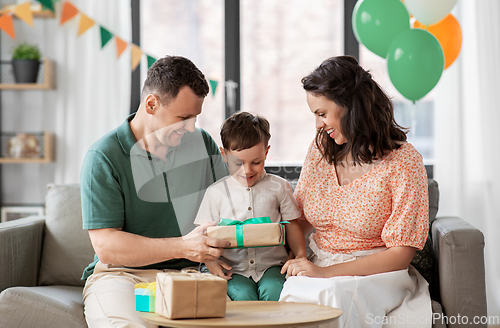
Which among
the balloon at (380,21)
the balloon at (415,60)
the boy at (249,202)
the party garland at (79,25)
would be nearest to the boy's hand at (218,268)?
the boy at (249,202)

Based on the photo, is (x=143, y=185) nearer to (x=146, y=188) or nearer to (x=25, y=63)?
(x=146, y=188)

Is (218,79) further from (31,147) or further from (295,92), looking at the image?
(31,147)

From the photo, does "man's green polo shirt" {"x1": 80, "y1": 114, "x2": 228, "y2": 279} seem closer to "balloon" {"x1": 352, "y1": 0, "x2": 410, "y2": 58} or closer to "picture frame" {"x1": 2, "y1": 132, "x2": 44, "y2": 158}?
"balloon" {"x1": 352, "y1": 0, "x2": 410, "y2": 58}

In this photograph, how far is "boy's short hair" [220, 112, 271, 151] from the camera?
1.49 m

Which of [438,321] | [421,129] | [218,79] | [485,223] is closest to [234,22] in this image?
[218,79]

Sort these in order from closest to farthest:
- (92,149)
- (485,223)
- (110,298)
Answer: (110,298) < (92,149) < (485,223)

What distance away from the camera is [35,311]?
1.48 metres

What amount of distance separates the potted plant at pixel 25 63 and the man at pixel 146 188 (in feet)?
5.32

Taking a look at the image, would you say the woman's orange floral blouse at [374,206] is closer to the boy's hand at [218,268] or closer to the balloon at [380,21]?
the boy's hand at [218,268]

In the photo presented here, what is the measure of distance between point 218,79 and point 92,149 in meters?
1.61

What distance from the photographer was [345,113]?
4.67 ft

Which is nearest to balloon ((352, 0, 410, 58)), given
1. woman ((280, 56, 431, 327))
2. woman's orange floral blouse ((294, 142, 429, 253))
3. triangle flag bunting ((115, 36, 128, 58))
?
woman ((280, 56, 431, 327))

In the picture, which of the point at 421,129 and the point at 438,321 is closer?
the point at 438,321

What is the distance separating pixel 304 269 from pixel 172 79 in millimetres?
729
